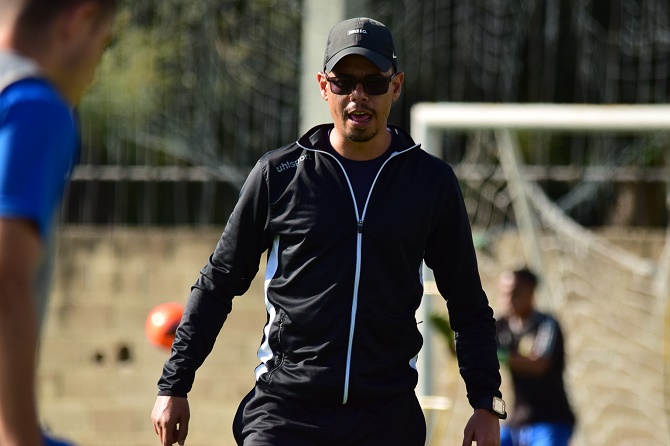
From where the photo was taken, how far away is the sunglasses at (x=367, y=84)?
405cm

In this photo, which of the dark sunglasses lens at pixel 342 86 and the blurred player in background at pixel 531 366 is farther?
the blurred player in background at pixel 531 366

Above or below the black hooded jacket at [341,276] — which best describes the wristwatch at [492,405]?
below

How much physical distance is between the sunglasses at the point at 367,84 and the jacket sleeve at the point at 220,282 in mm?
377

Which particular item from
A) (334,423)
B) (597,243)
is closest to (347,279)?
(334,423)

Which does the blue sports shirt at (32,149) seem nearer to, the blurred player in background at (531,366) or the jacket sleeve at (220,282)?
the jacket sleeve at (220,282)

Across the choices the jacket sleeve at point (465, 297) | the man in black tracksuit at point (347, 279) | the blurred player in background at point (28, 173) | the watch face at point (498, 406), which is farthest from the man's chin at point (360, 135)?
the blurred player in background at point (28, 173)

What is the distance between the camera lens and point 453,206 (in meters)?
4.07

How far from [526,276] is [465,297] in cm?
401

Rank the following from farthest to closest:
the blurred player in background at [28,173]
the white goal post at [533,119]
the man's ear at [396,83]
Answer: the white goal post at [533,119] → the man's ear at [396,83] → the blurred player in background at [28,173]

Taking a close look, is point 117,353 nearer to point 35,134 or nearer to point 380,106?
point 380,106

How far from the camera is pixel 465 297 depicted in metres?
4.12

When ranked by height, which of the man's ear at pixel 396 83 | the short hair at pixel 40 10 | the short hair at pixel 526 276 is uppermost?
the man's ear at pixel 396 83

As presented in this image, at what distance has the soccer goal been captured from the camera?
8594 millimetres

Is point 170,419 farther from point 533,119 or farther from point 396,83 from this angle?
point 533,119
